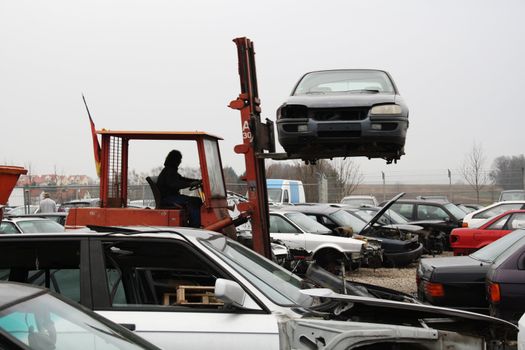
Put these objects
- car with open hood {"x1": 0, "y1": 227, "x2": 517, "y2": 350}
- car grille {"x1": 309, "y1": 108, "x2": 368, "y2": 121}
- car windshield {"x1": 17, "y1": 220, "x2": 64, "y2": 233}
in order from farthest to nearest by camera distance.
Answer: car windshield {"x1": 17, "y1": 220, "x2": 64, "y2": 233} → car grille {"x1": 309, "y1": 108, "x2": 368, "y2": 121} → car with open hood {"x1": 0, "y1": 227, "x2": 517, "y2": 350}

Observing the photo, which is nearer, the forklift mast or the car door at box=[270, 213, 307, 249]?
the forklift mast

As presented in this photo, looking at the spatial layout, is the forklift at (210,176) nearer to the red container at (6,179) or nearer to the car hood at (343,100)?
the car hood at (343,100)

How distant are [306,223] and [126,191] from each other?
23.8 ft

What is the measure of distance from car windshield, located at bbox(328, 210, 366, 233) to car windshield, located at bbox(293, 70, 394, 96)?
649 cm

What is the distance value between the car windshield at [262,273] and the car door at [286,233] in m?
8.98

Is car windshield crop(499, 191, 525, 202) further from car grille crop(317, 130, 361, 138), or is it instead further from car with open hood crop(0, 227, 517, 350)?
car with open hood crop(0, 227, 517, 350)

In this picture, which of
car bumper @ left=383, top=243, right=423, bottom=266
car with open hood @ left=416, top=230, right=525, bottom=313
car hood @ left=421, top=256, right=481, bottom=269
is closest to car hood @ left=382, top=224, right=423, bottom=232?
car bumper @ left=383, top=243, right=423, bottom=266

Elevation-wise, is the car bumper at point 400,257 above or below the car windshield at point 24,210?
below

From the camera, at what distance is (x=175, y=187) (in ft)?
27.1

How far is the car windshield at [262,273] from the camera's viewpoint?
443 cm

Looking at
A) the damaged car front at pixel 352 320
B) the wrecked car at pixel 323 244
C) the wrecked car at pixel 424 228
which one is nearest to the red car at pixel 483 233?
the wrecked car at pixel 323 244

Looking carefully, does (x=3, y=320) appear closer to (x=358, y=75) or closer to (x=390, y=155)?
(x=390, y=155)

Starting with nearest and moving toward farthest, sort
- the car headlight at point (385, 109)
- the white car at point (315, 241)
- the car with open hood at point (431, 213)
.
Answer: the car headlight at point (385, 109), the white car at point (315, 241), the car with open hood at point (431, 213)

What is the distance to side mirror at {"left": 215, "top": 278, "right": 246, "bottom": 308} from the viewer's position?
4004 mm
